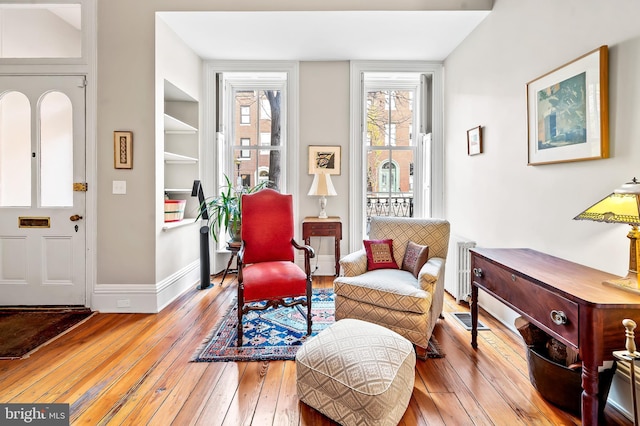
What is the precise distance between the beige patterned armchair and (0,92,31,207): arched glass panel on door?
3136 millimetres

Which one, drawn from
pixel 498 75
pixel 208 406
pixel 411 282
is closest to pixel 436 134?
pixel 498 75

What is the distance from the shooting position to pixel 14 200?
2.91m

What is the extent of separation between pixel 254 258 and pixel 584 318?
227 cm

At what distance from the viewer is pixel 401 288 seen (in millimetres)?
2166

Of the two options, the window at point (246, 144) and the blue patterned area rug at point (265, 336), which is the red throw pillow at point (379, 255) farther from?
the window at point (246, 144)

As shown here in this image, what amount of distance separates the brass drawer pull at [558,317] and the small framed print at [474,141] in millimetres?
2030

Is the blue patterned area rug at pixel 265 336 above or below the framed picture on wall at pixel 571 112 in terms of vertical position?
below

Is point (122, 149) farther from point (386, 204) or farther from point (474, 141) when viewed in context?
point (474, 141)

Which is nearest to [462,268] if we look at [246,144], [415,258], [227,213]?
[415,258]

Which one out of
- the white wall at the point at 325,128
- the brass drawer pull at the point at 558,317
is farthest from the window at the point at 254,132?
the brass drawer pull at the point at 558,317

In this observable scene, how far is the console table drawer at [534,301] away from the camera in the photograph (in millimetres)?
1332

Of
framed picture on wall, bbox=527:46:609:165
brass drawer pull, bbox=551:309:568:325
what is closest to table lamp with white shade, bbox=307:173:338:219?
framed picture on wall, bbox=527:46:609:165

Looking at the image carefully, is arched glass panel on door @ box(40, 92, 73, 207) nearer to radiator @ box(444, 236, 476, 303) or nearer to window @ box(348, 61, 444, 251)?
window @ box(348, 61, 444, 251)

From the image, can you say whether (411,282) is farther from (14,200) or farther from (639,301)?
(14,200)
